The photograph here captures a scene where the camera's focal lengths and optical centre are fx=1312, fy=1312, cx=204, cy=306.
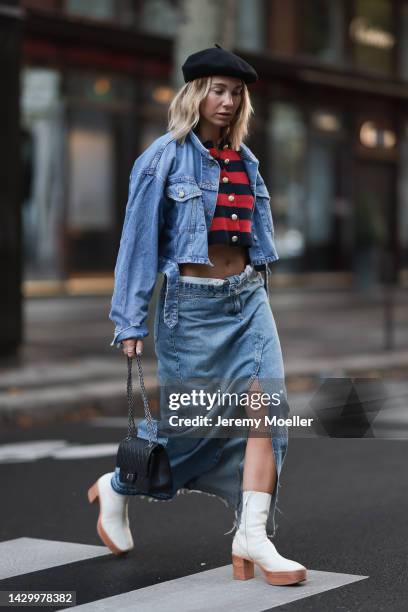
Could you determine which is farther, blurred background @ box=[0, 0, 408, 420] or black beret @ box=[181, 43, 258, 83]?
blurred background @ box=[0, 0, 408, 420]

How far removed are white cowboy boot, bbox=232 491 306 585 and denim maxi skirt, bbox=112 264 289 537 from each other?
0.10 m

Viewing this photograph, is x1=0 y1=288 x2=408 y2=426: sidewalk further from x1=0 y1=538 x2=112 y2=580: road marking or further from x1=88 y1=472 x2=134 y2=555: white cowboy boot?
x1=88 y1=472 x2=134 y2=555: white cowboy boot

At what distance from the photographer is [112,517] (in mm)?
5113

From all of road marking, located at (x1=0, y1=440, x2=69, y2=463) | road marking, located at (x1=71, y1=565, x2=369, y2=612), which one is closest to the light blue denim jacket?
road marking, located at (x1=71, y1=565, x2=369, y2=612)

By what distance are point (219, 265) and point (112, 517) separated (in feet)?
3.59

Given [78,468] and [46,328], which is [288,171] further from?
[78,468]

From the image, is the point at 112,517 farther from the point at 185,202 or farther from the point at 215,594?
the point at 185,202

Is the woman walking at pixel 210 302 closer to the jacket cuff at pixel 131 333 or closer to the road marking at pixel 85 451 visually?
the jacket cuff at pixel 131 333

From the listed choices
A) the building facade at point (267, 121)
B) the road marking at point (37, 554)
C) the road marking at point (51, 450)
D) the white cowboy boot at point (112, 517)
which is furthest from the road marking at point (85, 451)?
the building facade at point (267, 121)

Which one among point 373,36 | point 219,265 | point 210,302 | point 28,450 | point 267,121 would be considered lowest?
point 28,450

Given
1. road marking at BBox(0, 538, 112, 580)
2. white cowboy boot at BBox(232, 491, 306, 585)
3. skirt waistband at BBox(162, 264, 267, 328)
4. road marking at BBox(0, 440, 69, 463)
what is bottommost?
road marking at BBox(0, 440, 69, 463)

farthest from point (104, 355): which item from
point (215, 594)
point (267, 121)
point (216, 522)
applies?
point (267, 121)

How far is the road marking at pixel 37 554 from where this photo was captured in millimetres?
5066

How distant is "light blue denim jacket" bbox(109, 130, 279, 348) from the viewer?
15.5 feet
